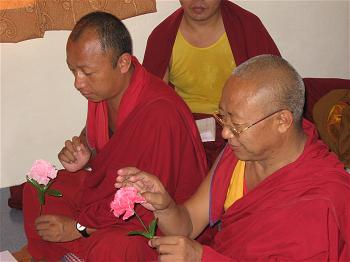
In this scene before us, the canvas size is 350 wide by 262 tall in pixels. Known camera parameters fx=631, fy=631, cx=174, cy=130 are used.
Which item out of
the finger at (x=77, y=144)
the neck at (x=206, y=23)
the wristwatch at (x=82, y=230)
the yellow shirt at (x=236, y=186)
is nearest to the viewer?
the yellow shirt at (x=236, y=186)

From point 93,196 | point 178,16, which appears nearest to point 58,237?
point 93,196

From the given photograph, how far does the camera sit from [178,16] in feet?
11.8

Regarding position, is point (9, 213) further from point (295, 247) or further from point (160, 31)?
point (295, 247)

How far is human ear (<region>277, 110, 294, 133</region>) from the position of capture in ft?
6.23

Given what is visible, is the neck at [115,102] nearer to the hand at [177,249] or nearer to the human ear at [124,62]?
the human ear at [124,62]

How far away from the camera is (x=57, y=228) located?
253cm

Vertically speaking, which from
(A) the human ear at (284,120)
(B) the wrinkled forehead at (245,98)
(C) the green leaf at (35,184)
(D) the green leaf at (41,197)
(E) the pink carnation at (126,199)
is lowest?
(D) the green leaf at (41,197)

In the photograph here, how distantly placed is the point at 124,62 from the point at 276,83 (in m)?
0.82

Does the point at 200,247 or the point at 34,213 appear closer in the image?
the point at 200,247

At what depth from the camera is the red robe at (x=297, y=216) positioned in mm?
1833

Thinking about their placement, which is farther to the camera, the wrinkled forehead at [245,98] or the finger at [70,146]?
the finger at [70,146]

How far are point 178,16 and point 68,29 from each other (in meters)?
0.75

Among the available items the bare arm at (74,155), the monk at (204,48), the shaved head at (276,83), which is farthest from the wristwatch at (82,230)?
the monk at (204,48)

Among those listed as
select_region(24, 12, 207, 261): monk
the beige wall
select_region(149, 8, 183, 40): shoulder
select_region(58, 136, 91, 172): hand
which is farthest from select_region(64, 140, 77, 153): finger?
the beige wall
